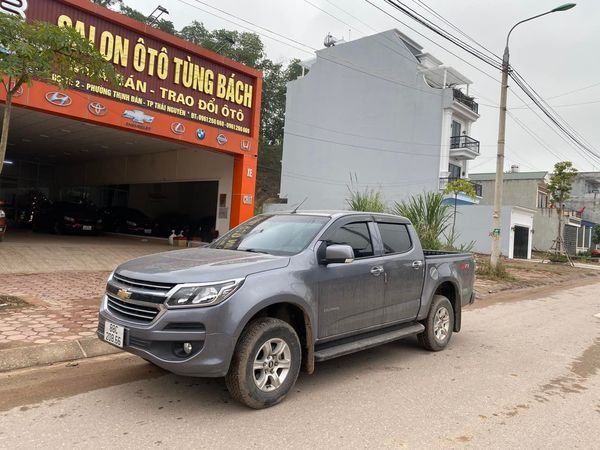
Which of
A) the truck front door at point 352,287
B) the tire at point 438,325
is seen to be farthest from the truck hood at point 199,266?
the tire at point 438,325

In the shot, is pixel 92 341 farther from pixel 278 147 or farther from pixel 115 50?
pixel 278 147

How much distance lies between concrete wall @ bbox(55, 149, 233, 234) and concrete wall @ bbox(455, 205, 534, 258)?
16.7 metres

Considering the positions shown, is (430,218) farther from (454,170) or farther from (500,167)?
(454,170)

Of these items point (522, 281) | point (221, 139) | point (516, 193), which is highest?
point (516, 193)

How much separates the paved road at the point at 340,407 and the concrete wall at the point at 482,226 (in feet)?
81.6

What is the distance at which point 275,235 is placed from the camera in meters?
5.04

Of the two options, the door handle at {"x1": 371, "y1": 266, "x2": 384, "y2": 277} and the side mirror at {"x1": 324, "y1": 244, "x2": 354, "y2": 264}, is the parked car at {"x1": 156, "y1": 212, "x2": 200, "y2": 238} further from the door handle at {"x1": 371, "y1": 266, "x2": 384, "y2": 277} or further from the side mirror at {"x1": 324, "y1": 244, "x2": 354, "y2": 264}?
the side mirror at {"x1": 324, "y1": 244, "x2": 354, "y2": 264}

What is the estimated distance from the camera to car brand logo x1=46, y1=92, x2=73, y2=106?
38.1 ft

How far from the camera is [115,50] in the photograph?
12.7m

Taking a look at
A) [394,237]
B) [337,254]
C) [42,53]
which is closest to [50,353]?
[337,254]

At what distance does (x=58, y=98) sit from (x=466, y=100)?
28.6 metres

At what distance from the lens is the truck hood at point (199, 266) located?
383cm

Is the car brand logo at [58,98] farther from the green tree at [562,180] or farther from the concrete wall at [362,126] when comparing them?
the green tree at [562,180]

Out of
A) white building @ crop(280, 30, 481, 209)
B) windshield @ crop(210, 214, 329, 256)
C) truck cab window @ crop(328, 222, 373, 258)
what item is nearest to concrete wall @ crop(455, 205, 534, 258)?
white building @ crop(280, 30, 481, 209)
